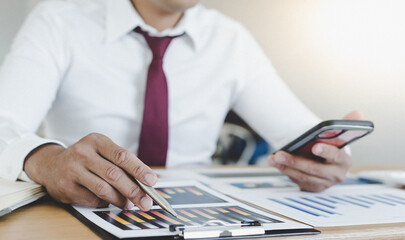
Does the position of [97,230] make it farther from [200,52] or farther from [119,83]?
[200,52]

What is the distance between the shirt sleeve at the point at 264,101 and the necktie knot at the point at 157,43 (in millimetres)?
295

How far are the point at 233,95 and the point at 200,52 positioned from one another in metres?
0.18

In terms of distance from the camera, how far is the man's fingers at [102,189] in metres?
0.59

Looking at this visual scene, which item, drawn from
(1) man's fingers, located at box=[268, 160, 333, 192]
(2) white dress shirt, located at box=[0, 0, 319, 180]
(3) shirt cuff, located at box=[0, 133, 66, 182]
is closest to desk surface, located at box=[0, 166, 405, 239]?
(3) shirt cuff, located at box=[0, 133, 66, 182]

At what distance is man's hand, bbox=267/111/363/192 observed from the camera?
0.83 m

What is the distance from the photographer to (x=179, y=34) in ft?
4.17

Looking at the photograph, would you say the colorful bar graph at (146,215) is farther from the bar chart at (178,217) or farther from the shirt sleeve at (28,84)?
the shirt sleeve at (28,84)

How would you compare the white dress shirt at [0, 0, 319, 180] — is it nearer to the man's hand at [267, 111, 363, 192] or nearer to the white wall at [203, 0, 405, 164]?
the man's hand at [267, 111, 363, 192]

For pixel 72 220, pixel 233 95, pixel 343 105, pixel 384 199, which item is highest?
pixel 343 105

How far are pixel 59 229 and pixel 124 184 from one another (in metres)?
0.10

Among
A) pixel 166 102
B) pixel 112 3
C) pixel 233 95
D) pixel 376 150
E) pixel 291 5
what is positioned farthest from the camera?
pixel 291 5

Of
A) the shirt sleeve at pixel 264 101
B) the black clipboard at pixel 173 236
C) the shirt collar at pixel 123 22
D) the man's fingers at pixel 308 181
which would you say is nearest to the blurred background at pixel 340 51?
the shirt sleeve at pixel 264 101

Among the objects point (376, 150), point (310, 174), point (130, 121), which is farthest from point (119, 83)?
point (376, 150)

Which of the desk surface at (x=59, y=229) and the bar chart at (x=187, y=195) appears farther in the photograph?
the bar chart at (x=187, y=195)
